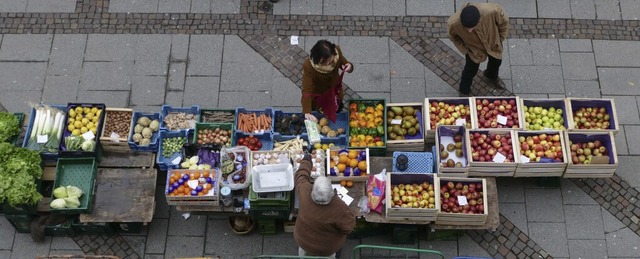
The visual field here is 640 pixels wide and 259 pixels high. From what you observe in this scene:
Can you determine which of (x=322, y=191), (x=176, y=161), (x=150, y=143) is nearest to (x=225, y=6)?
(x=150, y=143)

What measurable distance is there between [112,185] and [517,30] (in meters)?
6.64

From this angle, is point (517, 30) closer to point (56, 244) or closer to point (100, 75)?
point (100, 75)

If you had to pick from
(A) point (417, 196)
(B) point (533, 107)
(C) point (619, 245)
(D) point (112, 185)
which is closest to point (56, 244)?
(D) point (112, 185)

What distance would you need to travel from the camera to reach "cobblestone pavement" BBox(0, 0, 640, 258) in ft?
30.0

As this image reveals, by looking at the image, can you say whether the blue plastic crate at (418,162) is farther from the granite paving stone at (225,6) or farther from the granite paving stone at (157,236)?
the granite paving stone at (225,6)

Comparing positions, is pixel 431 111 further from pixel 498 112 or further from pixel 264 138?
pixel 264 138

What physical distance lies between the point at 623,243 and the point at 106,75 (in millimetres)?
7941

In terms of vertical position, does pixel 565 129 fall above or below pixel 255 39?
below

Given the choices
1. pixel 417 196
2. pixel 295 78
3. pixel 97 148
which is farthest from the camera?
pixel 295 78

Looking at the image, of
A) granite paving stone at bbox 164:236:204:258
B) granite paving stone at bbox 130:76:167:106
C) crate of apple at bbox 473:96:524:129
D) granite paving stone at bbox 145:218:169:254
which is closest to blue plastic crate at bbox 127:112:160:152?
granite paving stone at bbox 130:76:167:106

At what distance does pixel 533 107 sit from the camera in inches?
367

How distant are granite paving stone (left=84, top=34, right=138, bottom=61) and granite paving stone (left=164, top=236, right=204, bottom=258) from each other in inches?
125

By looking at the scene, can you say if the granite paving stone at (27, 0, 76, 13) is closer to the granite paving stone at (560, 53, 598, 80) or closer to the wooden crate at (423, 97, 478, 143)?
the wooden crate at (423, 97, 478, 143)

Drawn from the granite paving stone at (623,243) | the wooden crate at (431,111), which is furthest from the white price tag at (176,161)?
the granite paving stone at (623,243)
